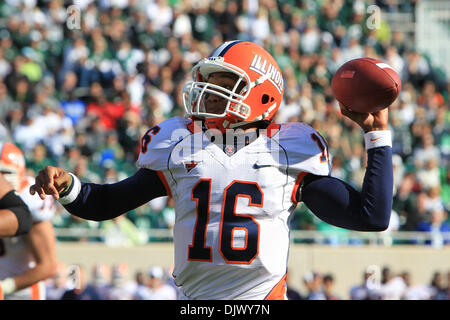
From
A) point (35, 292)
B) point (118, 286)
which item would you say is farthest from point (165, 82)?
point (35, 292)

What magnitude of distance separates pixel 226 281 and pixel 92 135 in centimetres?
759

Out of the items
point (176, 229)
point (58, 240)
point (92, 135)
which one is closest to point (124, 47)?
point (92, 135)

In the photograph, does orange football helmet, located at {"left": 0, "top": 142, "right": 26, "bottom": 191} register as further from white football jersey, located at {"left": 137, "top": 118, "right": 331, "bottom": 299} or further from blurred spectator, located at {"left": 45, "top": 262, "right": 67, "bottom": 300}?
blurred spectator, located at {"left": 45, "top": 262, "right": 67, "bottom": 300}

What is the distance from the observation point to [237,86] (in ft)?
10.6

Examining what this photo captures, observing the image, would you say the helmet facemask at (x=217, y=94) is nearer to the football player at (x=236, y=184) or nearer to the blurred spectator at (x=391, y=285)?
the football player at (x=236, y=184)

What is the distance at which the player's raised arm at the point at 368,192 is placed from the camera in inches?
118

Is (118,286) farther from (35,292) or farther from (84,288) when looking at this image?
(35,292)

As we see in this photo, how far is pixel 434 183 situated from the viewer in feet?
34.7

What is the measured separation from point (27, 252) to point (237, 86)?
194cm

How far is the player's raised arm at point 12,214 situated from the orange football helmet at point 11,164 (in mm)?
531

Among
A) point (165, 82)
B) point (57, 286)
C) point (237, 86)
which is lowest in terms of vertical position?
point (57, 286)

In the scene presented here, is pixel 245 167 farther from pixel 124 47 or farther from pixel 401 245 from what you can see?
pixel 124 47

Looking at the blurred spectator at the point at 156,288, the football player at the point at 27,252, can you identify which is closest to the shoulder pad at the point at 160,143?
the football player at the point at 27,252
